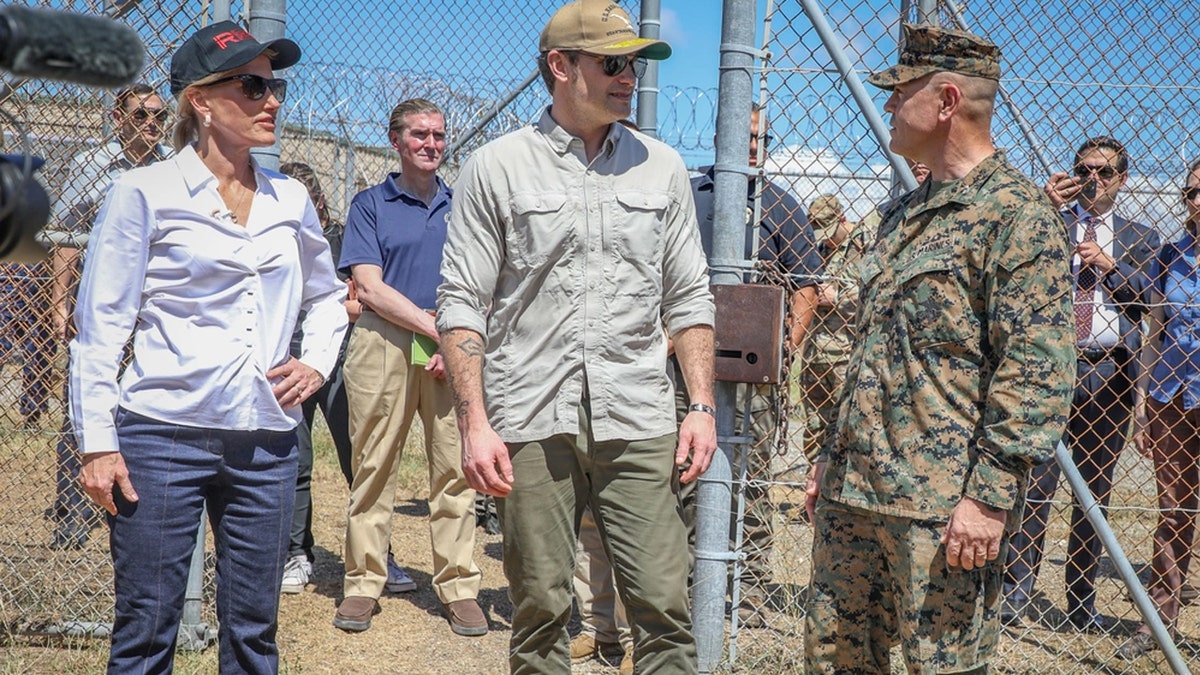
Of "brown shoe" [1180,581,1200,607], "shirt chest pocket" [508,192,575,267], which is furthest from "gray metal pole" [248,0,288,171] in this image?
"brown shoe" [1180,581,1200,607]

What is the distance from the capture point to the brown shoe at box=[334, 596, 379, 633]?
198 inches

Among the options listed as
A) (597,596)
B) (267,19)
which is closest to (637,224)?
(267,19)

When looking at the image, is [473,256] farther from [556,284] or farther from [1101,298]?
[1101,298]

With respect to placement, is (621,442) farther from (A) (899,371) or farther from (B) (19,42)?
(B) (19,42)

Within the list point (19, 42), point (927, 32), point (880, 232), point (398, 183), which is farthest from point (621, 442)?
point (398, 183)

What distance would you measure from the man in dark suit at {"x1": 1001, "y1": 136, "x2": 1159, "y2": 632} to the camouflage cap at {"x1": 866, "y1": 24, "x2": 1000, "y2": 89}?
6.73 feet

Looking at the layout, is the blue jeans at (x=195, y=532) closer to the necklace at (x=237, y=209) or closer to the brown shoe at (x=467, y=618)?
the necklace at (x=237, y=209)

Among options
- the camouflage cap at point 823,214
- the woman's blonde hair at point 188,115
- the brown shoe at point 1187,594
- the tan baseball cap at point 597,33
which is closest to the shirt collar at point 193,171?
the woman's blonde hair at point 188,115

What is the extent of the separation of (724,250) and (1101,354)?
2287 millimetres

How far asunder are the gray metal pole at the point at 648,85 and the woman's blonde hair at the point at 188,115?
3281mm

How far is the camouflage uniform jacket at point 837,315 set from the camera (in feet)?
17.9

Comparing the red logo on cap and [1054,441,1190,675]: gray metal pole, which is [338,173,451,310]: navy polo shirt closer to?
the red logo on cap

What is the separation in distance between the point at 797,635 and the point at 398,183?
2.68m

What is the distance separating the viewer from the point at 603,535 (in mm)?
3236
